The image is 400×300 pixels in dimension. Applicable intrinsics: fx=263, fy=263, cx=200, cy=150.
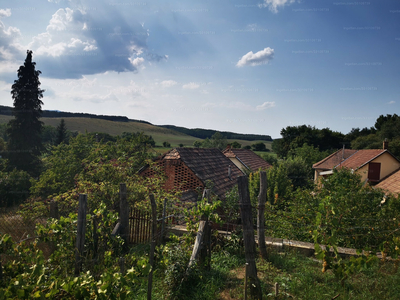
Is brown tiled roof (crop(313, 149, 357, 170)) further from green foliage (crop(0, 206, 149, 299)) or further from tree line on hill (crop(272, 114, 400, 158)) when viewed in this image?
green foliage (crop(0, 206, 149, 299))

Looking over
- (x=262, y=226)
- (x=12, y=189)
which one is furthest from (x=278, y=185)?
(x=12, y=189)

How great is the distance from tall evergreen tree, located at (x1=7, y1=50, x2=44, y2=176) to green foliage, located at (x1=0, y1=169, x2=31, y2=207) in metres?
9.10

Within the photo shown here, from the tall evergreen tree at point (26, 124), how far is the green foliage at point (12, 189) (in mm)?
9103

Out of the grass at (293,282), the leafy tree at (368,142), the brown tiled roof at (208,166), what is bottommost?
the grass at (293,282)

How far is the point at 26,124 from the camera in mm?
30500

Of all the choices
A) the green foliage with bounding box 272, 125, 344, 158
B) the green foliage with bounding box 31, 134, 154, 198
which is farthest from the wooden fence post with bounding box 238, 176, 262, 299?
the green foliage with bounding box 272, 125, 344, 158

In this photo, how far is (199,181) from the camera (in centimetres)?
1322

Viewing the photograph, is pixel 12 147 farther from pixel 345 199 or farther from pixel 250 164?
pixel 345 199

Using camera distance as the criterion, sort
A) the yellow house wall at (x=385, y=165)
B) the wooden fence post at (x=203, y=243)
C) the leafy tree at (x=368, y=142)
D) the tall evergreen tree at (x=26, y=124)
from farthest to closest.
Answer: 1. the leafy tree at (x=368, y=142)
2. the tall evergreen tree at (x=26, y=124)
3. the yellow house wall at (x=385, y=165)
4. the wooden fence post at (x=203, y=243)

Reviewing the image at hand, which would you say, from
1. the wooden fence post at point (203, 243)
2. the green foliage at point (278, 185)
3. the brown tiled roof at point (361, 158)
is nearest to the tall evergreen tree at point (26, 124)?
the green foliage at point (278, 185)

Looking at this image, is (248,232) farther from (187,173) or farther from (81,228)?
(187,173)

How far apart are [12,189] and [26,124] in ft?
41.0

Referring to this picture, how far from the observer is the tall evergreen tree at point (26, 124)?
97.5 ft

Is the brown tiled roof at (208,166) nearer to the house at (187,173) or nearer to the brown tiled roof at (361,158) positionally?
the house at (187,173)
